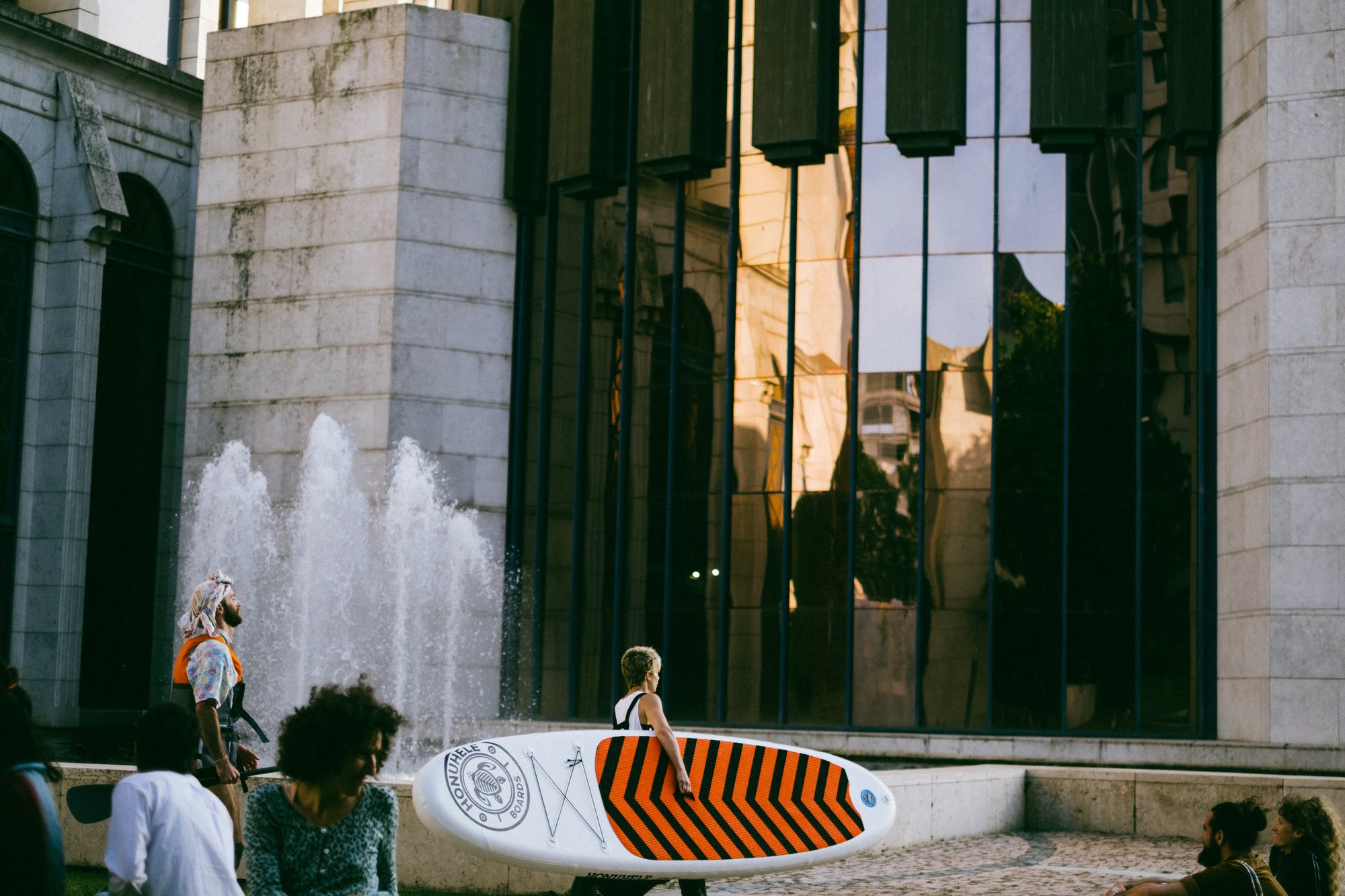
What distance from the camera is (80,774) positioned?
11000mm

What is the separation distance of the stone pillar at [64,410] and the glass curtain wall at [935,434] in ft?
26.8

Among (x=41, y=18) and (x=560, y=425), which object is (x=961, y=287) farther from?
(x=41, y=18)

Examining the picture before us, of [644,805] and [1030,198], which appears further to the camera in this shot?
[1030,198]

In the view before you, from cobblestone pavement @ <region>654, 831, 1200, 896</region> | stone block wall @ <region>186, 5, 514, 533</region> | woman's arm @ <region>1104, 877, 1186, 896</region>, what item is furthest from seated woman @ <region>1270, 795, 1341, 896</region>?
stone block wall @ <region>186, 5, 514, 533</region>

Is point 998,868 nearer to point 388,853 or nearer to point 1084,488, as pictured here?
point 388,853

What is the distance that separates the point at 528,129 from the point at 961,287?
7.02 metres

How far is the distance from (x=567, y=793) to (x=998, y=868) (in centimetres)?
499

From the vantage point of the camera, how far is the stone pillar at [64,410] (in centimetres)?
2391

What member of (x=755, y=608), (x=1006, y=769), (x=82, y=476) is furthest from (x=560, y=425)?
(x=1006, y=769)

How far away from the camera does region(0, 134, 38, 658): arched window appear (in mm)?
23875

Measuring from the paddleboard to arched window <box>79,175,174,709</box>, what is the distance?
61.6 feet

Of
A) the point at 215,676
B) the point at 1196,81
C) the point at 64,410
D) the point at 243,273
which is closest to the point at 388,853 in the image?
the point at 215,676

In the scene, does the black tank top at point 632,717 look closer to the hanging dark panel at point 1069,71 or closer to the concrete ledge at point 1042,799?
the concrete ledge at point 1042,799

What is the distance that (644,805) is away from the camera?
8312 mm
